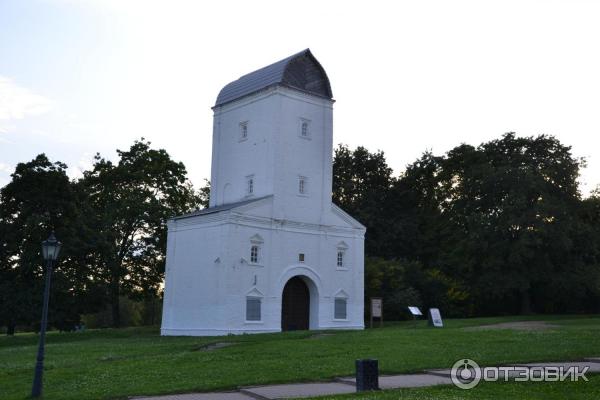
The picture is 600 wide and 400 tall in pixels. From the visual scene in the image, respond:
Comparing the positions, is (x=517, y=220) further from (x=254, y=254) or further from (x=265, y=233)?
(x=254, y=254)

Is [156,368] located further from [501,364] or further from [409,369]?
[501,364]

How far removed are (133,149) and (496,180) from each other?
27740mm

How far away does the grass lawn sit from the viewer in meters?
16.1

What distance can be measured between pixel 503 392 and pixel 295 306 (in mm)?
26674

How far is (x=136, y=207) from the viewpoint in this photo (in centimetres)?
4997

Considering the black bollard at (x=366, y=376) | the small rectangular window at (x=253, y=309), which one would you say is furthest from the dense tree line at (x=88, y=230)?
Result: the black bollard at (x=366, y=376)

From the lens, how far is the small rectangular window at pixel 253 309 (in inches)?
1421

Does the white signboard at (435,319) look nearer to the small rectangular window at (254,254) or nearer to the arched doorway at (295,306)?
the arched doorway at (295,306)

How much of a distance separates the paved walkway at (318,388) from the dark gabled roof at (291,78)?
25.8 meters

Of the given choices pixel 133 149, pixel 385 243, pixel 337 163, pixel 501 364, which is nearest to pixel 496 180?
pixel 385 243

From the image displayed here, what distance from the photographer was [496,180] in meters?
50.4

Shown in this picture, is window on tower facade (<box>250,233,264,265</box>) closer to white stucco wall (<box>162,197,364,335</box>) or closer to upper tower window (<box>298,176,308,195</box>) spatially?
white stucco wall (<box>162,197,364,335</box>)

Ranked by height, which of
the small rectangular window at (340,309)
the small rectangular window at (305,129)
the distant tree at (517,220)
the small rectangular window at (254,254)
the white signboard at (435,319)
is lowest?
the white signboard at (435,319)

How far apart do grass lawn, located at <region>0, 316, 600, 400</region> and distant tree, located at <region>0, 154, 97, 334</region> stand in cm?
1396
